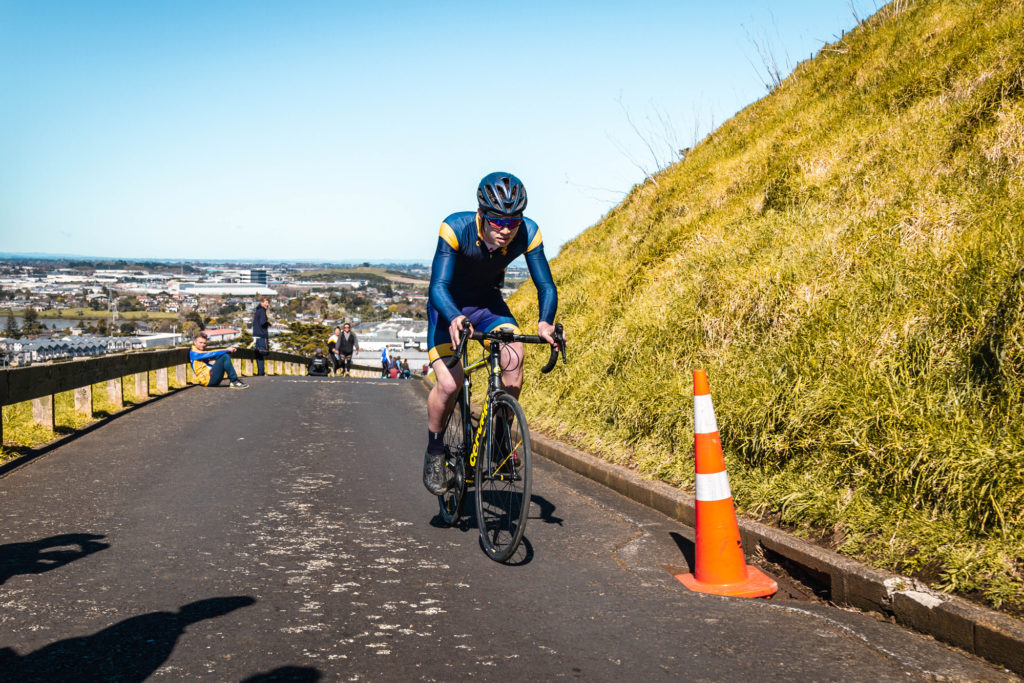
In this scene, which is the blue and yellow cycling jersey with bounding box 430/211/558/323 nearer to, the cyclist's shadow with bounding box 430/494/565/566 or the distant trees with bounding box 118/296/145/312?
the cyclist's shadow with bounding box 430/494/565/566

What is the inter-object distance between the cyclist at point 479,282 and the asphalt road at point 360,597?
0.96 m

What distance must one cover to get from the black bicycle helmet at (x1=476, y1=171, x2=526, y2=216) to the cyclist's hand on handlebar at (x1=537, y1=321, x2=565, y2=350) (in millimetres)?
681

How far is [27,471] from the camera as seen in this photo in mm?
7484

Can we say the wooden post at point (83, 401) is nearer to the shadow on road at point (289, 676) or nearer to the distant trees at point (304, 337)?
the shadow on road at point (289, 676)

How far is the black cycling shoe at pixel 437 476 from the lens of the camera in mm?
5684

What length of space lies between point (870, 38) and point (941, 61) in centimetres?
417

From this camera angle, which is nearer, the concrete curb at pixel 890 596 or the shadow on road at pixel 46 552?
the concrete curb at pixel 890 596

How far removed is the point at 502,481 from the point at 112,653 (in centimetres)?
226

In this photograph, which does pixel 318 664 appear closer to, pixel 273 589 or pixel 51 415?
pixel 273 589

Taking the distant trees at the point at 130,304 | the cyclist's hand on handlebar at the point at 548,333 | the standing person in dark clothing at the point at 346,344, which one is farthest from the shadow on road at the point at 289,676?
the distant trees at the point at 130,304

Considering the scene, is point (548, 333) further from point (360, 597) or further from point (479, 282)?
point (360, 597)

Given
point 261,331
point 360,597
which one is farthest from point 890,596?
point 261,331

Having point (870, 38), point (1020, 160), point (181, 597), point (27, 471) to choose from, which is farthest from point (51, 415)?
point (870, 38)

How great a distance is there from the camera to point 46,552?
496cm
